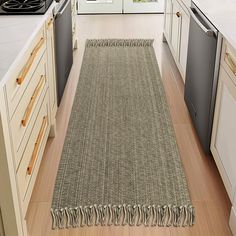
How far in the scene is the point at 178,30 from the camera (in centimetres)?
350

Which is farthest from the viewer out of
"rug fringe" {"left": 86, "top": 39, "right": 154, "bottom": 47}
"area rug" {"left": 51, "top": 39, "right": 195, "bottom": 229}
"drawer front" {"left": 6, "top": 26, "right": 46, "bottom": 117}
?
"rug fringe" {"left": 86, "top": 39, "right": 154, "bottom": 47}

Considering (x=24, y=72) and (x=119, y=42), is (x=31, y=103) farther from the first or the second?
(x=119, y=42)

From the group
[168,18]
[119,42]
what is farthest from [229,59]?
[119,42]

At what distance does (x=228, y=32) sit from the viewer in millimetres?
1953

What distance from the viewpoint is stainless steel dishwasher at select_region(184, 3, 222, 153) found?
7.10 feet

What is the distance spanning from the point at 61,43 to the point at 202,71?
1153 mm

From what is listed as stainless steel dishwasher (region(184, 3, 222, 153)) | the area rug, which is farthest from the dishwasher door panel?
the area rug

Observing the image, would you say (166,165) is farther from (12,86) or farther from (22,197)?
(12,86)

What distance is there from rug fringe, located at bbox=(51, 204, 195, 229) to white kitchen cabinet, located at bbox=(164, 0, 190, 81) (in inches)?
58.6

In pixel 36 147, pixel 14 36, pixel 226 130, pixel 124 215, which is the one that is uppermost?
pixel 14 36

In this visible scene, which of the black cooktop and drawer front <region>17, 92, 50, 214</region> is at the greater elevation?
the black cooktop

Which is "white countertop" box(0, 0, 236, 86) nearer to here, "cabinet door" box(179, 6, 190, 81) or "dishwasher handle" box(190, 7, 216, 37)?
"dishwasher handle" box(190, 7, 216, 37)

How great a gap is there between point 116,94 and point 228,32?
150 centimetres

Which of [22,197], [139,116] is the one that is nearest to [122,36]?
[139,116]
